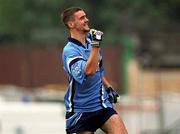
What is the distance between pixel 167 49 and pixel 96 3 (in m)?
6.66

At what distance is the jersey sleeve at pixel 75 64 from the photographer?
1020cm

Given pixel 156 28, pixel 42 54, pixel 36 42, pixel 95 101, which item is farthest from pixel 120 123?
pixel 36 42

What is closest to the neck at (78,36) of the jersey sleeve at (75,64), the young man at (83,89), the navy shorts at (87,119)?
the young man at (83,89)

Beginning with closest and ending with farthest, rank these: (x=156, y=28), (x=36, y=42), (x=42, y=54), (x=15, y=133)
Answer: (x=15, y=133), (x=42, y=54), (x=156, y=28), (x=36, y=42)

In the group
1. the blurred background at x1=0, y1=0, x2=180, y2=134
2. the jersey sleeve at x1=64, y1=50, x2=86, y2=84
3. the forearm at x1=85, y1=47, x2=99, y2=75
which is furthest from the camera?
the blurred background at x1=0, y1=0, x2=180, y2=134

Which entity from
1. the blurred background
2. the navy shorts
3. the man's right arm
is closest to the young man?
the navy shorts

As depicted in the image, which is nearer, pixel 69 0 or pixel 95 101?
pixel 95 101

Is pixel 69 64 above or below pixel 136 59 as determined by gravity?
above

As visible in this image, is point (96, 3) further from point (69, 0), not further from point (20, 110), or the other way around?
point (20, 110)

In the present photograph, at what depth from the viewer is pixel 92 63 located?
10.0m

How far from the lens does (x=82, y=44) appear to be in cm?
1049

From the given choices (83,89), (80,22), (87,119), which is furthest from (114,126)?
(80,22)

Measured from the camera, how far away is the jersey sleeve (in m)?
10.2

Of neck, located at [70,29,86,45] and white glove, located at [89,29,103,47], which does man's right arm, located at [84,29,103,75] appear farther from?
neck, located at [70,29,86,45]
